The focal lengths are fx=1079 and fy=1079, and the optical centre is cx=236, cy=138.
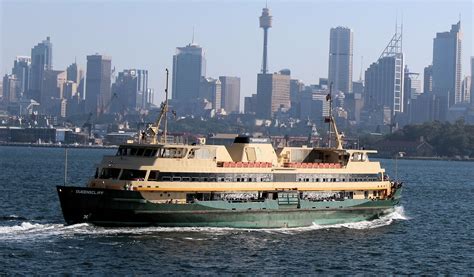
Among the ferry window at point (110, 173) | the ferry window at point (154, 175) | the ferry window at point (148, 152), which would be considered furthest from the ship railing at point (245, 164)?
the ferry window at point (110, 173)

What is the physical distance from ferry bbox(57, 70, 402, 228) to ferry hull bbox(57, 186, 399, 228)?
5cm

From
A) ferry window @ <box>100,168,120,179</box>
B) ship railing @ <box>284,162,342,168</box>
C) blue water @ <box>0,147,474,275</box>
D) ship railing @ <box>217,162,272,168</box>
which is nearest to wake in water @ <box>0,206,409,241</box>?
blue water @ <box>0,147,474,275</box>

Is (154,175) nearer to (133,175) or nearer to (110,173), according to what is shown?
(133,175)

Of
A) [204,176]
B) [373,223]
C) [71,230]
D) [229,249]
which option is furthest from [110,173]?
[373,223]

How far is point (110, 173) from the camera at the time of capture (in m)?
54.1

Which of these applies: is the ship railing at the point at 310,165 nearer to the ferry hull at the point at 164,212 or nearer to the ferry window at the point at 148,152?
the ferry hull at the point at 164,212

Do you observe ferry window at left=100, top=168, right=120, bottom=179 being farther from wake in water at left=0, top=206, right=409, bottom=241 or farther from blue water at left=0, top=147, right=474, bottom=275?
blue water at left=0, top=147, right=474, bottom=275

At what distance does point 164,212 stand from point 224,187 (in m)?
4.13

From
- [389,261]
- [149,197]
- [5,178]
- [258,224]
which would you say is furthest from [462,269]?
[5,178]

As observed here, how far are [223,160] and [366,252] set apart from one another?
9367 millimetres

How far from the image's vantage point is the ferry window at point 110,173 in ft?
177

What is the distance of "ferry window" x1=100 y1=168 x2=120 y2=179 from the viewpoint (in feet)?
177

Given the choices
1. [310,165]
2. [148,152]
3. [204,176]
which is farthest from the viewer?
[310,165]

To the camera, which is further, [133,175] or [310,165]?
[310,165]
